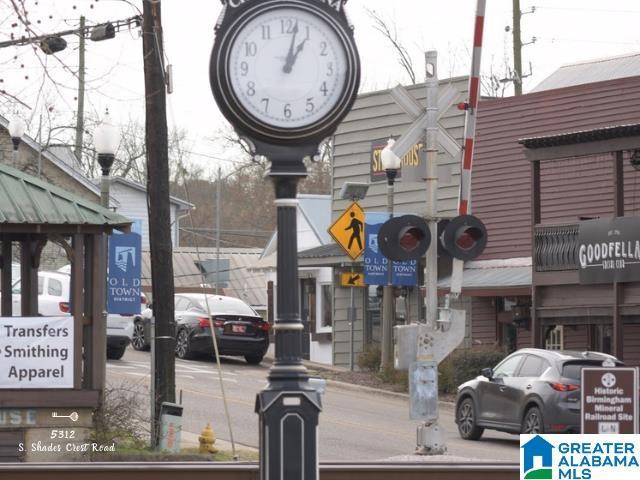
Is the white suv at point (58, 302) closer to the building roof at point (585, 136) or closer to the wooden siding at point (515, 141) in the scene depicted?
the wooden siding at point (515, 141)

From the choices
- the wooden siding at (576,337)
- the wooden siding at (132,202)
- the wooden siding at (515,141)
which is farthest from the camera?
the wooden siding at (132,202)

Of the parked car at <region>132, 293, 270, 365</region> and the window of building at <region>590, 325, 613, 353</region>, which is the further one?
the parked car at <region>132, 293, 270, 365</region>

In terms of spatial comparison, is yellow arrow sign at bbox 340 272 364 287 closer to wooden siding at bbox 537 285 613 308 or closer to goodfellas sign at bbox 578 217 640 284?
wooden siding at bbox 537 285 613 308

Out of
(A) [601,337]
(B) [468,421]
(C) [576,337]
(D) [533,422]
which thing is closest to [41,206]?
(D) [533,422]

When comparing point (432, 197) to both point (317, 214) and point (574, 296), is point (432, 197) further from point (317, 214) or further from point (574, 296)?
point (317, 214)

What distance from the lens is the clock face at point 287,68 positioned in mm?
7266

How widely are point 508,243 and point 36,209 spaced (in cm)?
1687

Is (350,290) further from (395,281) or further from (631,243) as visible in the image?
(631,243)

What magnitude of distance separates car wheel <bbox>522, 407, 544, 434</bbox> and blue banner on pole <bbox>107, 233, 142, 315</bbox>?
5.74 m

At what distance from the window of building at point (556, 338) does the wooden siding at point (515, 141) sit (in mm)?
1772

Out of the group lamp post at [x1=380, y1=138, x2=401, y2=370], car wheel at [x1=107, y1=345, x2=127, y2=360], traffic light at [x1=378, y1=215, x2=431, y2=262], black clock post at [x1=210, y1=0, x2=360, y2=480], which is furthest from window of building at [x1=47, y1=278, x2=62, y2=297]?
black clock post at [x1=210, y1=0, x2=360, y2=480]

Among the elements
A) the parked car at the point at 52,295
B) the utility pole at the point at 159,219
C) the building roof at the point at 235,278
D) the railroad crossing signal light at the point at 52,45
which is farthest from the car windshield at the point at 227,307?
the building roof at the point at 235,278

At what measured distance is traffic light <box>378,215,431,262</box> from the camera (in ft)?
40.9

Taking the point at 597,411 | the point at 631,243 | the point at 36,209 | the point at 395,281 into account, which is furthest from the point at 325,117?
the point at 395,281
